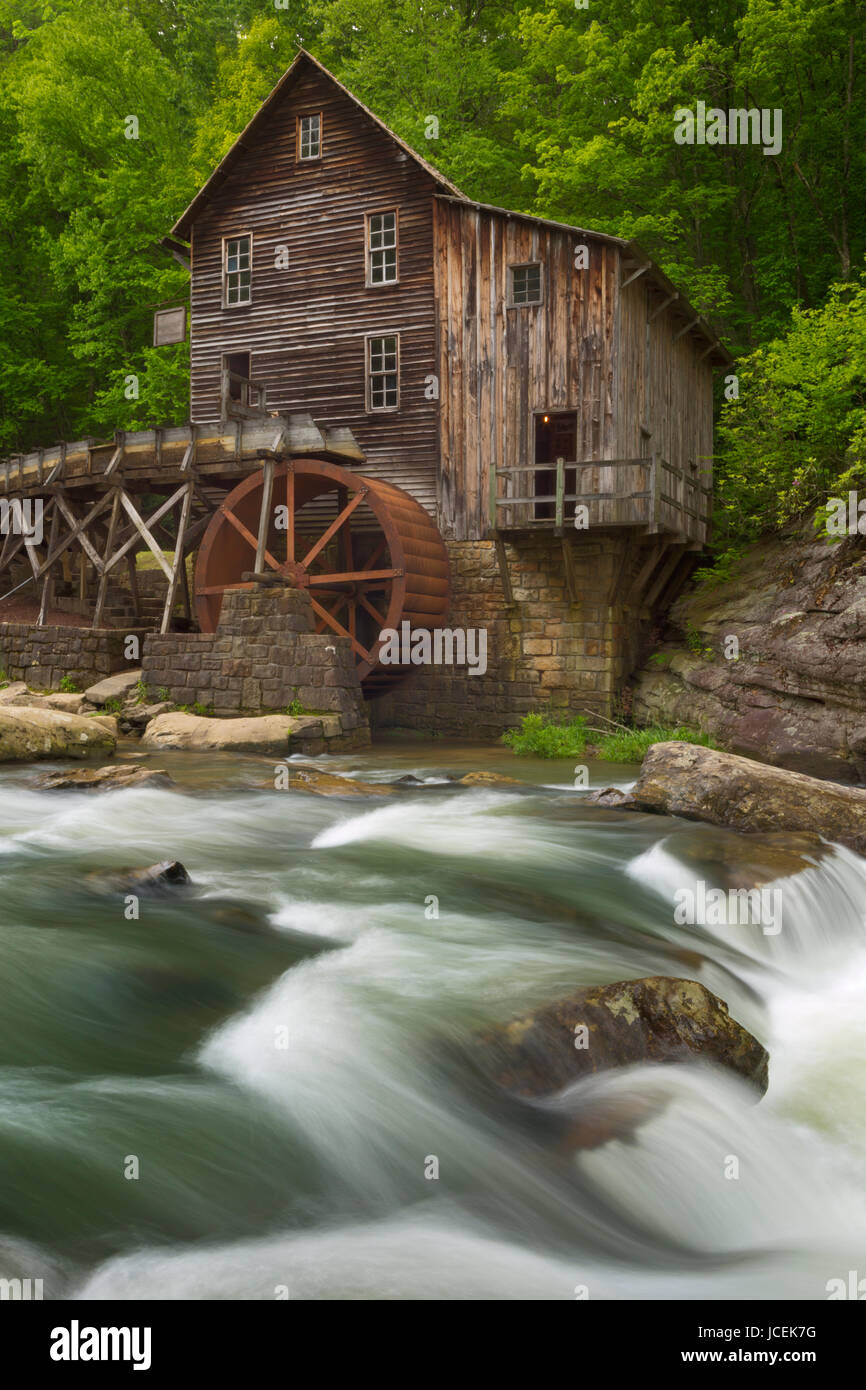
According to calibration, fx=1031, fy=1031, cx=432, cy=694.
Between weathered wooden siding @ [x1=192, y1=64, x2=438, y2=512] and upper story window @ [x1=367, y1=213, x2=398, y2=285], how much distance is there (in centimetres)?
13

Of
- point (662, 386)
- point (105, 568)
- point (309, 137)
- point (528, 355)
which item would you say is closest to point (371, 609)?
point (105, 568)

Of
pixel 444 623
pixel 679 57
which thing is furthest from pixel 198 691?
pixel 679 57

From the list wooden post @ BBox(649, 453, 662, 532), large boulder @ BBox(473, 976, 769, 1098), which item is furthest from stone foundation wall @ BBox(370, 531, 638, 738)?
large boulder @ BBox(473, 976, 769, 1098)

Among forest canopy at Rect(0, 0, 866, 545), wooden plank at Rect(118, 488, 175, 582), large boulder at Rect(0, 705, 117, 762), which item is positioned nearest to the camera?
large boulder at Rect(0, 705, 117, 762)

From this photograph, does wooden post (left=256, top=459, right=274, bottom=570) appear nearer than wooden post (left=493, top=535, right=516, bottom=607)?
No

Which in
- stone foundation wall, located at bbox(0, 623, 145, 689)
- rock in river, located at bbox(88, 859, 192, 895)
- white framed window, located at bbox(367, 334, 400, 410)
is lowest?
rock in river, located at bbox(88, 859, 192, 895)

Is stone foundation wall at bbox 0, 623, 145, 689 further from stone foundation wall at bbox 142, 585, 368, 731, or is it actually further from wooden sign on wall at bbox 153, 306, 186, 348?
wooden sign on wall at bbox 153, 306, 186, 348

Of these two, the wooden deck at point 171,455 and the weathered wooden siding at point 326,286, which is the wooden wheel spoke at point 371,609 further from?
the wooden deck at point 171,455

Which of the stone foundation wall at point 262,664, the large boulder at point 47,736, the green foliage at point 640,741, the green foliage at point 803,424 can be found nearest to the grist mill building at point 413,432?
the stone foundation wall at point 262,664

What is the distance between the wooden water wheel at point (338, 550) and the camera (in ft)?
50.6

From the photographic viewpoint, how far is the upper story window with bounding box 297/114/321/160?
17.9 meters

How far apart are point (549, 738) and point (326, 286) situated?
9.17 m
